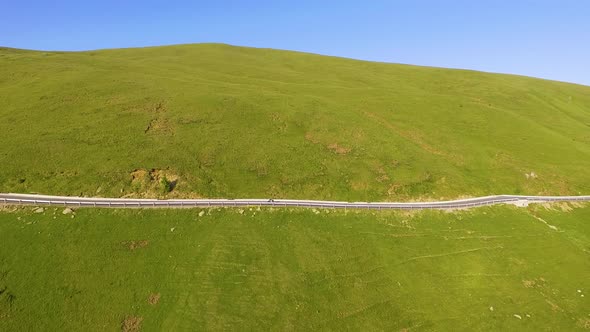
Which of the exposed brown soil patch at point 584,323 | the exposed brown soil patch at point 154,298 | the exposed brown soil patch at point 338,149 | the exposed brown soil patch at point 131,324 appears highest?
the exposed brown soil patch at point 338,149

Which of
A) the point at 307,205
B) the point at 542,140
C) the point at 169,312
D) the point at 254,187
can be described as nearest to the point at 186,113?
the point at 254,187

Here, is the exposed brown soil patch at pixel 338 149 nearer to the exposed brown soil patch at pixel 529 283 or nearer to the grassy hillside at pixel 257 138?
the grassy hillside at pixel 257 138

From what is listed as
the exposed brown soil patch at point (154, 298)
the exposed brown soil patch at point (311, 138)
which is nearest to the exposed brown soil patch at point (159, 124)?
the exposed brown soil patch at point (311, 138)

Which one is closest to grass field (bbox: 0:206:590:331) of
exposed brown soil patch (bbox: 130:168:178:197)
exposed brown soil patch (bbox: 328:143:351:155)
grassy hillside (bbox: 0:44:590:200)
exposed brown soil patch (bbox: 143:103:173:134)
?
exposed brown soil patch (bbox: 130:168:178:197)

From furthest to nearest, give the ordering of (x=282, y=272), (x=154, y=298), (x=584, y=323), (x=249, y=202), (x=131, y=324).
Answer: (x=249, y=202) < (x=282, y=272) < (x=584, y=323) < (x=154, y=298) < (x=131, y=324)

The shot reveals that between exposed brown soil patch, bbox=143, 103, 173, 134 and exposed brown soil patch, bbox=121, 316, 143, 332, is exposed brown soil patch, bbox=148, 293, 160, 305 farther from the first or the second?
exposed brown soil patch, bbox=143, 103, 173, 134

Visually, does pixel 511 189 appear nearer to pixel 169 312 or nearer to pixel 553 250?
pixel 553 250

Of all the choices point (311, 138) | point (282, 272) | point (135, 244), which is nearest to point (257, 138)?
point (311, 138)

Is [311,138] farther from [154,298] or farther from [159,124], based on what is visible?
[154,298]
